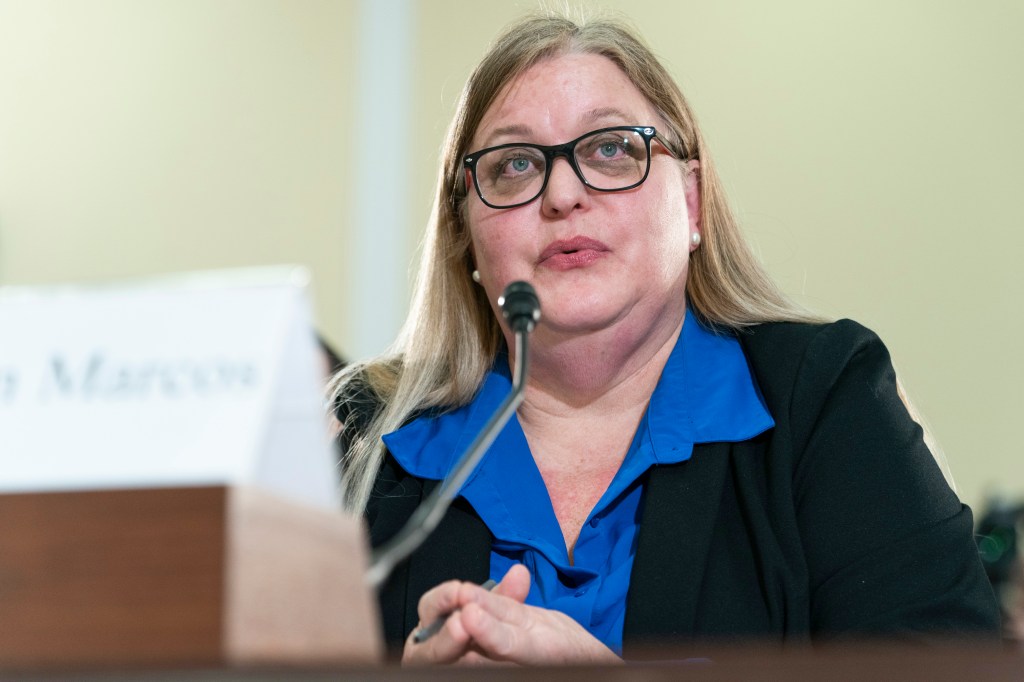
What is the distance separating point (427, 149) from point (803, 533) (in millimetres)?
2307

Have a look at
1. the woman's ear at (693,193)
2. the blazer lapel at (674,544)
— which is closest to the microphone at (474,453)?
the blazer lapel at (674,544)

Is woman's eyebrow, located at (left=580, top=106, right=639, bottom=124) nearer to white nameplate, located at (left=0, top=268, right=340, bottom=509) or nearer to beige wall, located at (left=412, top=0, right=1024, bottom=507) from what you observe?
white nameplate, located at (left=0, top=268, right=340, bottom=509)

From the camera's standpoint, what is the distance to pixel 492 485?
1492 millimetres

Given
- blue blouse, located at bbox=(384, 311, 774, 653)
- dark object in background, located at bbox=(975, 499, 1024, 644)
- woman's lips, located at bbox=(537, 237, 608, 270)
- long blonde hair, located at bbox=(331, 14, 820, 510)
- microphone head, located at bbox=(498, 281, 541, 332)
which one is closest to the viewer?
microphone head, located at bbox=(498, 281, 541, 332)

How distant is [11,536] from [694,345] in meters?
1.15

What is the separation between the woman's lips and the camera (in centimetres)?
152

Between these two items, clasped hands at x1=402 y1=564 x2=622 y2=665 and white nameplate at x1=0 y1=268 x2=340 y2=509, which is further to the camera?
clasped hands at x1=402 y1=564 x2=622 y2=665

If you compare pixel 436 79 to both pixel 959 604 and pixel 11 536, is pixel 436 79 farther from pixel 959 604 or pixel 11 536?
pixel 11 536

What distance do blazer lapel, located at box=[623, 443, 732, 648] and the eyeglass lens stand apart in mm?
402

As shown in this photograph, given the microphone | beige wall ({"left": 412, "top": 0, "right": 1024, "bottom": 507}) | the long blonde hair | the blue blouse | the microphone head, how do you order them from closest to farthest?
1. the microphone
2. the microphone head
3. the blue blouse
4. the long blonde hair
5. beige wall ({"left": 412, "top": 0, "right": 1024, "bottom": 507})

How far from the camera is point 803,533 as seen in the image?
1323mm

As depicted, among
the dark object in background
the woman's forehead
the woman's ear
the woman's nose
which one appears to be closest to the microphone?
the woman's nose

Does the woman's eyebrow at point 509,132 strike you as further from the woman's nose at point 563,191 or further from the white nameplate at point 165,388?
the white nameplate at point 165,388

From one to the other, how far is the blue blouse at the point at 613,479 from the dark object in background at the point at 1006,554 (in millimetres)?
1034
